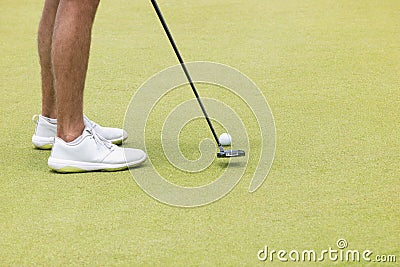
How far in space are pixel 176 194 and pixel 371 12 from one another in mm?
3057

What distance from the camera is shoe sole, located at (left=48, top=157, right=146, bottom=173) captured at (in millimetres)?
2643

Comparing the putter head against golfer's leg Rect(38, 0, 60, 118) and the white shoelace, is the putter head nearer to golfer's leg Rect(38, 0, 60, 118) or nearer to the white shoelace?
the white shoelace

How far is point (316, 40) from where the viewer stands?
4469mm

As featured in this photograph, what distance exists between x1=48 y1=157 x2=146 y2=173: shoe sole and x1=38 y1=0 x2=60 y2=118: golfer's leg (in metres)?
0.30

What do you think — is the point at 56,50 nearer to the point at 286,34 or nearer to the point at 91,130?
the point at 91,130

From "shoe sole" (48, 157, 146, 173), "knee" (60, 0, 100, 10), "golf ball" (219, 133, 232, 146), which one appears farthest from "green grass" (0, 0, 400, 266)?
"knee" (60, 0, 100, 10)

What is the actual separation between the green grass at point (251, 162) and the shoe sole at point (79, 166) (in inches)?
1.0

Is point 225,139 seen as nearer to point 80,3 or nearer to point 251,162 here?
point 251,162

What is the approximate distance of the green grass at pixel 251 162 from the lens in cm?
212

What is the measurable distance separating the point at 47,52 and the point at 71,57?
0.90 feet

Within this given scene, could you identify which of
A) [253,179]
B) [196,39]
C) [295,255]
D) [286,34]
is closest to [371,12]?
[286,34]

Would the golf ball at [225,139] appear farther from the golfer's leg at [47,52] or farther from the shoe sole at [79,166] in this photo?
the golfer's leg at [47,52]

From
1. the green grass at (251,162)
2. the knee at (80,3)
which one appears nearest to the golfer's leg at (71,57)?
the knee at (80,3)

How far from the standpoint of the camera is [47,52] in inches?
111
